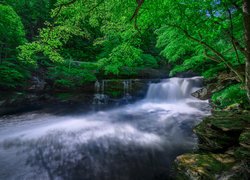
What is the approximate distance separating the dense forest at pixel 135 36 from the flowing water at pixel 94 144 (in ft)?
8.12

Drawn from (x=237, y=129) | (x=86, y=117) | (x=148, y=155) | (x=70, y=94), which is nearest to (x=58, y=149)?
(x=148, y=155)

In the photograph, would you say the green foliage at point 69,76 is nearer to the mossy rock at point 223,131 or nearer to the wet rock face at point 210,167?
the mossy rock at point 223,131

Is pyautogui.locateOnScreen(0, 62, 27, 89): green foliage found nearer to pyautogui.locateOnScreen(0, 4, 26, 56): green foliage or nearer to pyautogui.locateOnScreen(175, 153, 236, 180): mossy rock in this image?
pyautogui.locateOnScreen(0, 4, 26, 56): green foliage

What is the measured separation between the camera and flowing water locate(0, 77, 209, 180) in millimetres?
4012

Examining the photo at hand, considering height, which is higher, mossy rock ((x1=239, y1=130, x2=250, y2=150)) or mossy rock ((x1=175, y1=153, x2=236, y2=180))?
mossy rock ((x1=239, y1=130, x2=250, y2=150))

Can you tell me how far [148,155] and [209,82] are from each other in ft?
30.2

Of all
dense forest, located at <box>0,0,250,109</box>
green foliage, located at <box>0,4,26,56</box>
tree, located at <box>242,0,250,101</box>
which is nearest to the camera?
tree, located at <box>242,0,250,101</box>

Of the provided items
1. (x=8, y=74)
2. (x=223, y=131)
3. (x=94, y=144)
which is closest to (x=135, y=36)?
(x=223, y=131)

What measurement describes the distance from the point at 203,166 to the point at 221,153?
851 mm

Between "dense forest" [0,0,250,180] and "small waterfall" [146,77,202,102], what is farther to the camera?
"small waterfall" [146,77,202,102]

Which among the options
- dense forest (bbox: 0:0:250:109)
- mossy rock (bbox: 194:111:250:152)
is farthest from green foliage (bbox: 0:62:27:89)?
mossy rock (bbox: 194:111:250:152)

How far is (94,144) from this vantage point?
5.53m

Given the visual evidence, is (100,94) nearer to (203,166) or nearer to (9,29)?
(9,29)

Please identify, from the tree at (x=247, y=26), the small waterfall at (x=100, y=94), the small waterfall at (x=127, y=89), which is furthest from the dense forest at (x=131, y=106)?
the small waterfall at (x=127, y=89)
